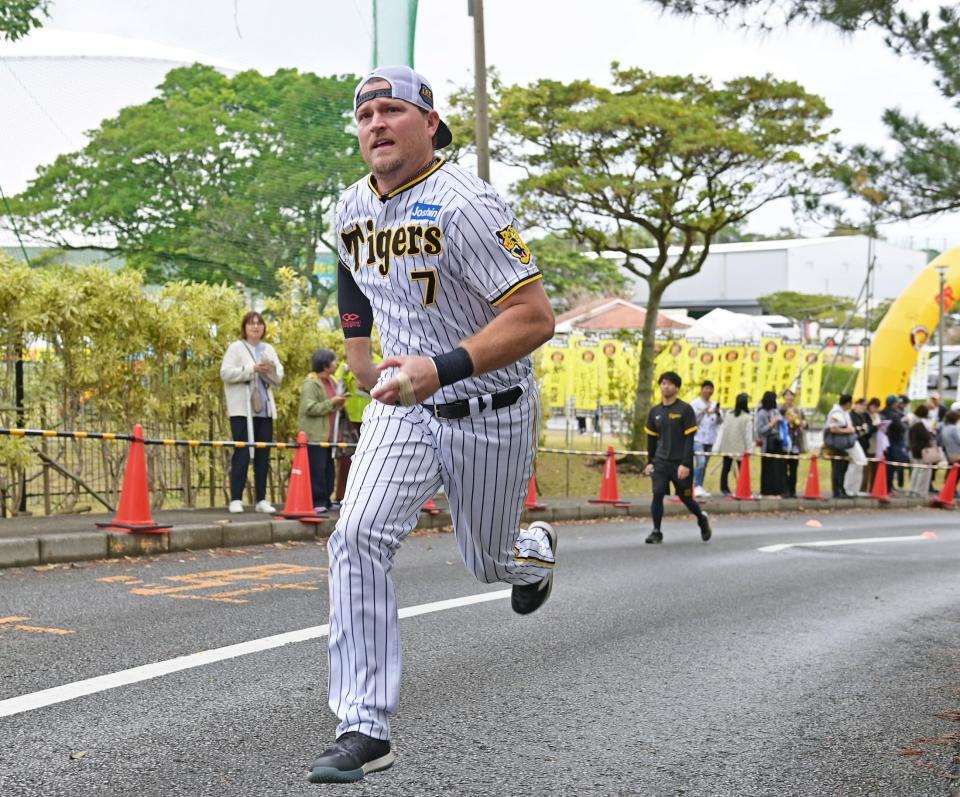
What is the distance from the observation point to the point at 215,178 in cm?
1789

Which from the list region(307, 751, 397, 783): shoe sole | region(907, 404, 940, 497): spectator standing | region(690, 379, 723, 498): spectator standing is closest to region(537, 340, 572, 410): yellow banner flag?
region(690, 379, 723, 498): spectator standing

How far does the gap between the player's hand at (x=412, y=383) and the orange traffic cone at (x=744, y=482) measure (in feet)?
57.1

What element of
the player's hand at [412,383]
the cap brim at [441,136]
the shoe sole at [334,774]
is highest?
the cap brim at [441,136]

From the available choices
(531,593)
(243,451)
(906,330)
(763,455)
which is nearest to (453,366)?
(531,593)

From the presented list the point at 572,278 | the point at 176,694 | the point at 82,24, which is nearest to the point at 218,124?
the point at 82,24

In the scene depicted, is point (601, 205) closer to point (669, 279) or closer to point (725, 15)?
point (669, 279)

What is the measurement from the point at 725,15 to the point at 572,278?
31.4 m

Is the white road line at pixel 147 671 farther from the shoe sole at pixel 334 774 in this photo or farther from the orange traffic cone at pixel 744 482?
the orange traffic cone at pixel 744 482

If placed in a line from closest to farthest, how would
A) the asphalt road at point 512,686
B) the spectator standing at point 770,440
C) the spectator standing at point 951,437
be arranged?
the asphalt road at point 512,686 → the spectator standing at point 770,440 → the spectator standing at point 951,437

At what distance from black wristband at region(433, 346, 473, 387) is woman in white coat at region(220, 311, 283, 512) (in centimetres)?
868

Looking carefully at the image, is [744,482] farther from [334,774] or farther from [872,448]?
[334,774]

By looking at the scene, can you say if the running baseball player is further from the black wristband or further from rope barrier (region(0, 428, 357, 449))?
rope barrier (region(0, 428, 357, 449))

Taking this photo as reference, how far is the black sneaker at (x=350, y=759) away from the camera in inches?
126

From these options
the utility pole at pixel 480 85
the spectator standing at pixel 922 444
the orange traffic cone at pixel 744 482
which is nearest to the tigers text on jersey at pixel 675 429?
the utility pole at pixel 480 85
